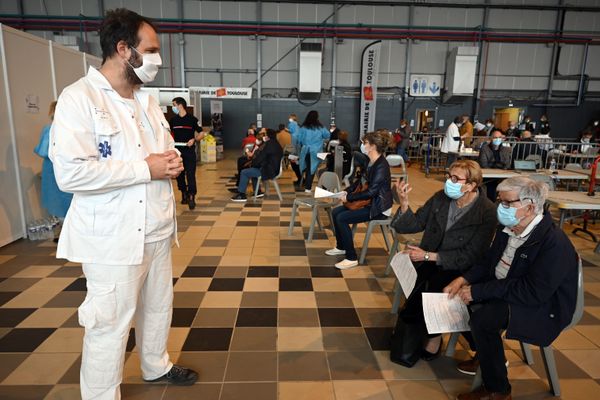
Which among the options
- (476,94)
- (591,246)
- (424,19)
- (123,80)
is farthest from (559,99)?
(123,80)

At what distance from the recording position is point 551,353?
2.11 m

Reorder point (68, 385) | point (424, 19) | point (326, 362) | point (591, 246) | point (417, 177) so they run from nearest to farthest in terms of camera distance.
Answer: point (68, 385), point (326, 362), point (591, 246), point (417, 177), point (424, 19)

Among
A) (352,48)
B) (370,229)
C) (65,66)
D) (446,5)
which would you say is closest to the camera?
(370,229)

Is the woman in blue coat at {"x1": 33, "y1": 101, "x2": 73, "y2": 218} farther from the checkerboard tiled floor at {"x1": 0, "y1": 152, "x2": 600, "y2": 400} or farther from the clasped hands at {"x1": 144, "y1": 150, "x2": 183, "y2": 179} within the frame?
the clasped hands at {"x1": 144, "y1": 150, "x2": 183, "y2": 179}

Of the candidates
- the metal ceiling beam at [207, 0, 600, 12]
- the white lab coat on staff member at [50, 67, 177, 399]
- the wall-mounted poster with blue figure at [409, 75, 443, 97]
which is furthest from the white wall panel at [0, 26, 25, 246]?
the wall-mounted poster with blue figure at [409, 75, 443, 97]

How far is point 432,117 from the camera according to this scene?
48.3ft

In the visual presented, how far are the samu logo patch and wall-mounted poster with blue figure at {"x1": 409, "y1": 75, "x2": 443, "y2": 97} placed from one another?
46.6 ft

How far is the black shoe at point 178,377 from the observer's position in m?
2.18

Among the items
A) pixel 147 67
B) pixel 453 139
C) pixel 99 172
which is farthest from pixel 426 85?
pixel 99 172

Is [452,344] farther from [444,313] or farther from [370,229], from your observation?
[370,229]

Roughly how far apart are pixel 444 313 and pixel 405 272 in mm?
494

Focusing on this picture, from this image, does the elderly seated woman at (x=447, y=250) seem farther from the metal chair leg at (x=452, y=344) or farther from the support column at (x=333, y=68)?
the support column at (x=333, y=68)

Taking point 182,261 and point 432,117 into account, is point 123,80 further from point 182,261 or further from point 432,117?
point 432,117

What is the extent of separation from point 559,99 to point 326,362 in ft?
53.3
